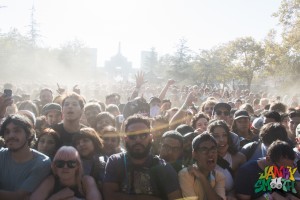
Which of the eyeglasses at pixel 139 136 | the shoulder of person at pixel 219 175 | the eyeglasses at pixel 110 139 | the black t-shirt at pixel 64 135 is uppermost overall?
the eyeglasses at pixel 139 136

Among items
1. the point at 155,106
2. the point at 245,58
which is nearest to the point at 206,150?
the point at 155,106

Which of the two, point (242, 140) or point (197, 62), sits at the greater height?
point (197, 62)

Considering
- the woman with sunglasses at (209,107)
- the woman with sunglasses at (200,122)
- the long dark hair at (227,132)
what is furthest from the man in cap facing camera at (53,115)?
the woman with sunglasses at (209,107)

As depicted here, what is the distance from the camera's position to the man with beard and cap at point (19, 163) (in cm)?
351

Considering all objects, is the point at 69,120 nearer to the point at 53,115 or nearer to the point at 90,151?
the point at 90,151

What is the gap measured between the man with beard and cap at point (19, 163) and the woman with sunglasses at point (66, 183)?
108 mm

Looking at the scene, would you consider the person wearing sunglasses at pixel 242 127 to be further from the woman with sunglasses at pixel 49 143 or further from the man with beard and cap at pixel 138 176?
the woman with sunglasses at pixel 49 143

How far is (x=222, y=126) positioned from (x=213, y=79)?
34.1m

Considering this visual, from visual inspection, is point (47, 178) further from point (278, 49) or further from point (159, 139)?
point (278, 49)

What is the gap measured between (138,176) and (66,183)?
0.72 meters

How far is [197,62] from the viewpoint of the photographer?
39469 millimetres

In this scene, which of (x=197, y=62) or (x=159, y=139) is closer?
(x=159, y=139)

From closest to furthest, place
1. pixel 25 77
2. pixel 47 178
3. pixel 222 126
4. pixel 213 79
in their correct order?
pixel 47 178 → pixel 222 126 → pixel 213 79 → pixel 25 77

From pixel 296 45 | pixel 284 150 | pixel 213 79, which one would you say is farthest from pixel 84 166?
pixel 213 79
